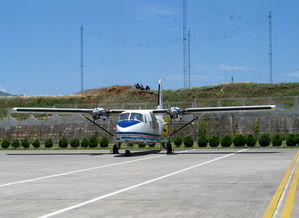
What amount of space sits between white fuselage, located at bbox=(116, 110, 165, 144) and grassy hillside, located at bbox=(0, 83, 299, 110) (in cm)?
5113

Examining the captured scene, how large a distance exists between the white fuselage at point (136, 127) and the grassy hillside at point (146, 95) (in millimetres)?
51126

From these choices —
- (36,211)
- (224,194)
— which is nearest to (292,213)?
(224,194)

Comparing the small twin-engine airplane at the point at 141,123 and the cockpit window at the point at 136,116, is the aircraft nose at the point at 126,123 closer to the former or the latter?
the small twin-engine airplane at the point at 141,123

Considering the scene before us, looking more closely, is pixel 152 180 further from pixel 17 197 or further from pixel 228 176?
pixel 17 197

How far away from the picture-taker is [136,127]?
88.2 feet

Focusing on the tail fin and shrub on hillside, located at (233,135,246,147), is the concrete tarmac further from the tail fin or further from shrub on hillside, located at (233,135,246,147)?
shrub on hillside, located at (233,135,246,147)

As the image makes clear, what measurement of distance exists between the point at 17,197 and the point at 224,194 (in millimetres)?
4567

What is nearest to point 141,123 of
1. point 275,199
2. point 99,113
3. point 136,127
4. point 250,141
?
point 136,127

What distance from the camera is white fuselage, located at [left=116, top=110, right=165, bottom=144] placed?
26.4 metres

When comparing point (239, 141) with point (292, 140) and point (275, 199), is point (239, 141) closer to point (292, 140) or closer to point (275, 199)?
point (292, 140)

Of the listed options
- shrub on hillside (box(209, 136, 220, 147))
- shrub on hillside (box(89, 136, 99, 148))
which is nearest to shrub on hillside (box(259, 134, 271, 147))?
shrub on hillside (box(209, 136, 220, 147))

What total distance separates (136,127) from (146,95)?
66.4 metres

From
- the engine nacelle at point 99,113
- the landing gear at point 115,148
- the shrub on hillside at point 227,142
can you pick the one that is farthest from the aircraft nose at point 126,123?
the shrub on hillside at point 227,142

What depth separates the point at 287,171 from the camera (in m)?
15.6
